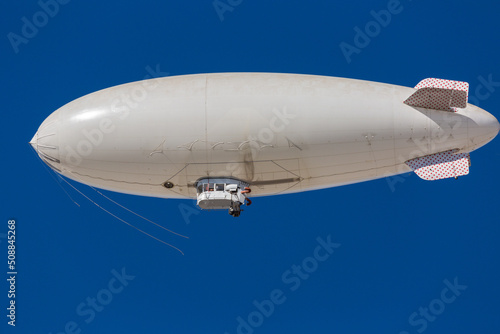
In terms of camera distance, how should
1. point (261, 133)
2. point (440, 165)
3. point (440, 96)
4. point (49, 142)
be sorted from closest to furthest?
point (261, 133), point (440, 96), point (440, 165), point (49, 142)

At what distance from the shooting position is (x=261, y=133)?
122 ft

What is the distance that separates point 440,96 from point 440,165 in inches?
117

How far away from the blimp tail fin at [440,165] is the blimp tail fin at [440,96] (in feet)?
6.68

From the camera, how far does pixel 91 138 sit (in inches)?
1516

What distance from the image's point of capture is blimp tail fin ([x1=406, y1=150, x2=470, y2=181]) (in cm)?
3831

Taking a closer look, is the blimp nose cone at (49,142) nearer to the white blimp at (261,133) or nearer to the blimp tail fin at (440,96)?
the white blimp at (261,133)

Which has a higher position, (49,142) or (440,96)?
(440,96)

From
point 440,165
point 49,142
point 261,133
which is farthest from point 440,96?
point 49,142

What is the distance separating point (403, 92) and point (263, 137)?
6643 millimetres

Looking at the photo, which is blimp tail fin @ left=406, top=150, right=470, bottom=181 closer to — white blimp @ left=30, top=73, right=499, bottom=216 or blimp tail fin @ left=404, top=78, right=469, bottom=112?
white blimp @ left=30, top=73, right=499, bottom=216

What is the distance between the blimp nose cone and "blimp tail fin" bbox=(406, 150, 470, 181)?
15430mm

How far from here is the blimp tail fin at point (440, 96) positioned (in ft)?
125

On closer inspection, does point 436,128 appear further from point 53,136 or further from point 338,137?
point 53,136

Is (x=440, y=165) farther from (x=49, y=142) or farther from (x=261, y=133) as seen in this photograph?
(x=49, y=142)
